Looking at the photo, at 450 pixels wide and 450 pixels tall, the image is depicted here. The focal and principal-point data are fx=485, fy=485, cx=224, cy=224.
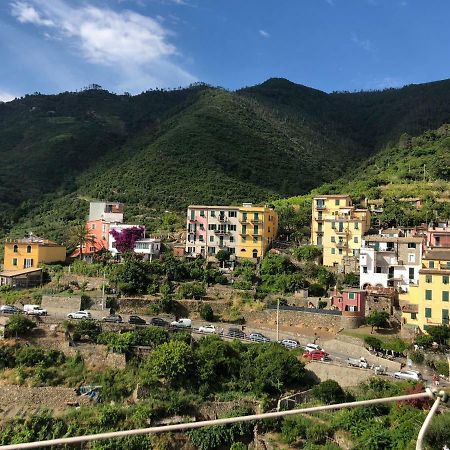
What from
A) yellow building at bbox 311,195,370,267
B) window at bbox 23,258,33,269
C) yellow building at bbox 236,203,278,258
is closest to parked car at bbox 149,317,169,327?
yellow building at bbox 236,203,278,258

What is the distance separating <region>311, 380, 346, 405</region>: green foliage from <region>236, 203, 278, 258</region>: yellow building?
26.2 metres

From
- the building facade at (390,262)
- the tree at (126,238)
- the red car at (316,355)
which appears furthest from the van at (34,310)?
the building facade at (390,262)

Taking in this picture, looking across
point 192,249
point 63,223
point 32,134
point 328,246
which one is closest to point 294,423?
point 328,246

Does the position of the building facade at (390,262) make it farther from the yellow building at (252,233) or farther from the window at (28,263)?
the window at (28,263)

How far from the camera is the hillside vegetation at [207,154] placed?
87625mm

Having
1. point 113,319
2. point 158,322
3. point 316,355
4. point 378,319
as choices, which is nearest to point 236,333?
point 158,322

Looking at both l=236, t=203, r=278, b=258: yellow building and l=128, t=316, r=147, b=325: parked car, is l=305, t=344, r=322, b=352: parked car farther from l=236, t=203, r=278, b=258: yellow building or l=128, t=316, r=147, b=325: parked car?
l=236, t=203, r=278, b=258: yellow building

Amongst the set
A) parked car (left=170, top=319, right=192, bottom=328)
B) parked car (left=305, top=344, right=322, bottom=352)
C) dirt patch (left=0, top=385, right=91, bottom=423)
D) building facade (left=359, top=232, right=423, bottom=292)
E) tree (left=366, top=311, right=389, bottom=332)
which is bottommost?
dirt patch (left=0, top=385, right=91, bottom=423)

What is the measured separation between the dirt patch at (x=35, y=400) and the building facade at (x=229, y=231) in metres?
27.6

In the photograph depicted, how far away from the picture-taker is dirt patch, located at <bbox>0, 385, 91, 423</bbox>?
105ft

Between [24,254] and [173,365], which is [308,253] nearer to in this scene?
[173,365]

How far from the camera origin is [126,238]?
190 ft

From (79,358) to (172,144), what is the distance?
83518 millimetres

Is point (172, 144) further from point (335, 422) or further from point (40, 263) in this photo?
point (335, 422)
